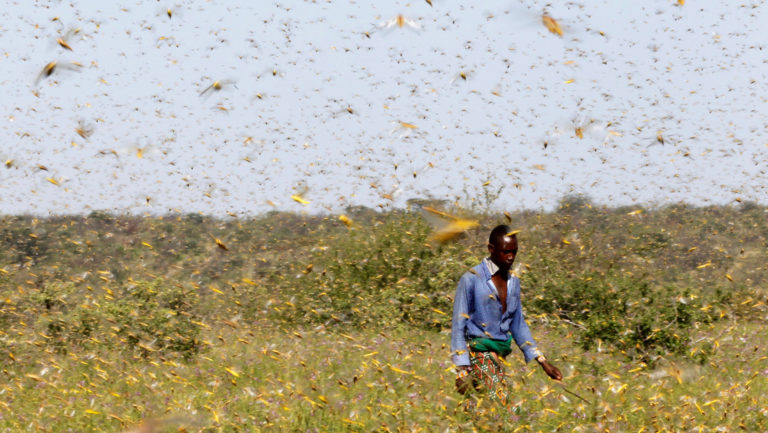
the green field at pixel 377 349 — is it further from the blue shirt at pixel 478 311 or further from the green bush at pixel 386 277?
the blue shirt at pixel 478 311

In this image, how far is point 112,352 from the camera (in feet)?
38.1

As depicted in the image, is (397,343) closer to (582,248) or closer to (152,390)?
(152,390)

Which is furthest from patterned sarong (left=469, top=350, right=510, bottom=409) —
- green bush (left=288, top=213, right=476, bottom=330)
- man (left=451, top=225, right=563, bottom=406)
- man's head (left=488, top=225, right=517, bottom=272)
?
green bush (left=288, top=213, right=476, bottom=330)

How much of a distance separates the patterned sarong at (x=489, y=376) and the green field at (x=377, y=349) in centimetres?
16

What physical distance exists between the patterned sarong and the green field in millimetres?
163

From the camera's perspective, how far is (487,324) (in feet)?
18.9

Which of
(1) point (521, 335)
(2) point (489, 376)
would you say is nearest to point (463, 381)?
(2) point (489, 376)

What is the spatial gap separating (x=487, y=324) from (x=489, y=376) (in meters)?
0.41

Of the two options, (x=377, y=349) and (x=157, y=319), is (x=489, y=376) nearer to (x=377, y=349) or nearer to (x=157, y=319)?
(x=377, y=349)

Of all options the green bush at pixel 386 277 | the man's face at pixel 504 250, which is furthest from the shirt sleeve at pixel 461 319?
the green bush at pixel 386 277

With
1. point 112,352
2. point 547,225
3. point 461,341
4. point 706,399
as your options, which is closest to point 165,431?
point 461,341

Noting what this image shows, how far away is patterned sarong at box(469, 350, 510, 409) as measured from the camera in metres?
5.67

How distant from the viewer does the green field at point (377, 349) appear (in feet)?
20.0

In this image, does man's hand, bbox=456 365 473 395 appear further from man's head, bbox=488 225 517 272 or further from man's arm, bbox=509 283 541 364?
man's head, bbox=488 225 517 272
